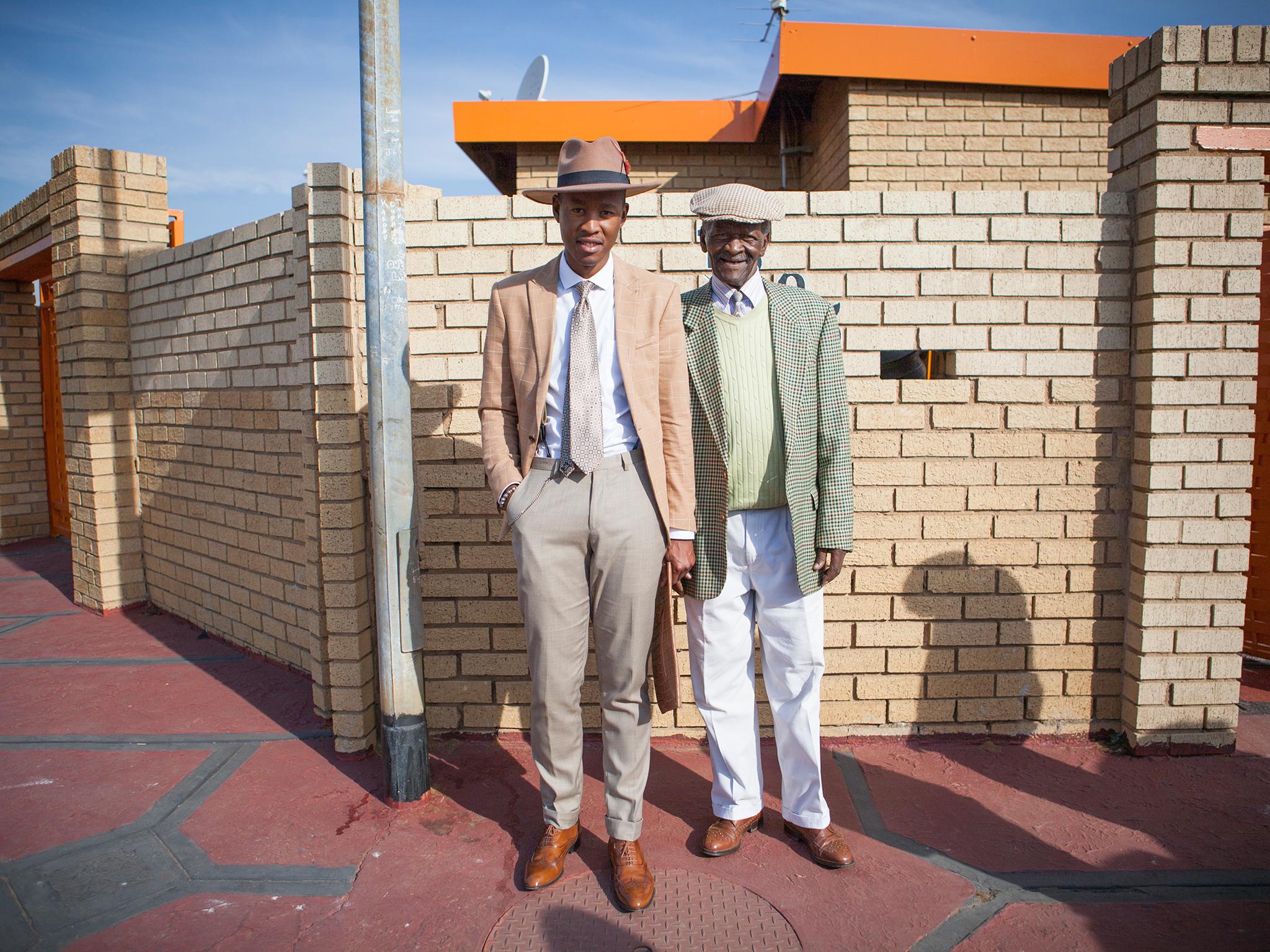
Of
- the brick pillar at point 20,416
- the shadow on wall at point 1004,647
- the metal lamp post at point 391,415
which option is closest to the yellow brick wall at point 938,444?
the shadow on wall at point 1004,647

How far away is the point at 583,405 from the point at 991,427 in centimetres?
202

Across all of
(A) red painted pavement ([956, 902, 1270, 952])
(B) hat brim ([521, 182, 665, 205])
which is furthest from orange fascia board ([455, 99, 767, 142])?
(A) red painted pavement ([956, 902, 1270, 952])

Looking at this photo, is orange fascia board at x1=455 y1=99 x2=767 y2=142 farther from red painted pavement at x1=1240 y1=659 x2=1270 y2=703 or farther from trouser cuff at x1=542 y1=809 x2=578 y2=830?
trouser cuff at x1=542 y1=809 x2=578 y2=830

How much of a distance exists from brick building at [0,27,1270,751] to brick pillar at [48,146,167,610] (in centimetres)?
326

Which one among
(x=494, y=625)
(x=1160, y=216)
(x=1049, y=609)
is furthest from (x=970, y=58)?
(x=494, y=625)

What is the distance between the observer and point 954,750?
11.9 feet

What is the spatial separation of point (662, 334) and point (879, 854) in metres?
1.95

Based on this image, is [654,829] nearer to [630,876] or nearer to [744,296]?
[630,876]

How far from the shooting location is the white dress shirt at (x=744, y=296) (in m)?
2.77

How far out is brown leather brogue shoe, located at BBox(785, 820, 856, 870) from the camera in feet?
9.02

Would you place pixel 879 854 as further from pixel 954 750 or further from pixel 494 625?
pixel 494 625

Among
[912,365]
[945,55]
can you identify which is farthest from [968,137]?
[912,365]

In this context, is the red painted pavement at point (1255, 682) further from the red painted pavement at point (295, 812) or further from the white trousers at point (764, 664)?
the red painted pavement at point (295, 812)

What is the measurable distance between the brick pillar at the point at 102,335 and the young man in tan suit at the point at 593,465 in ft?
15.7
